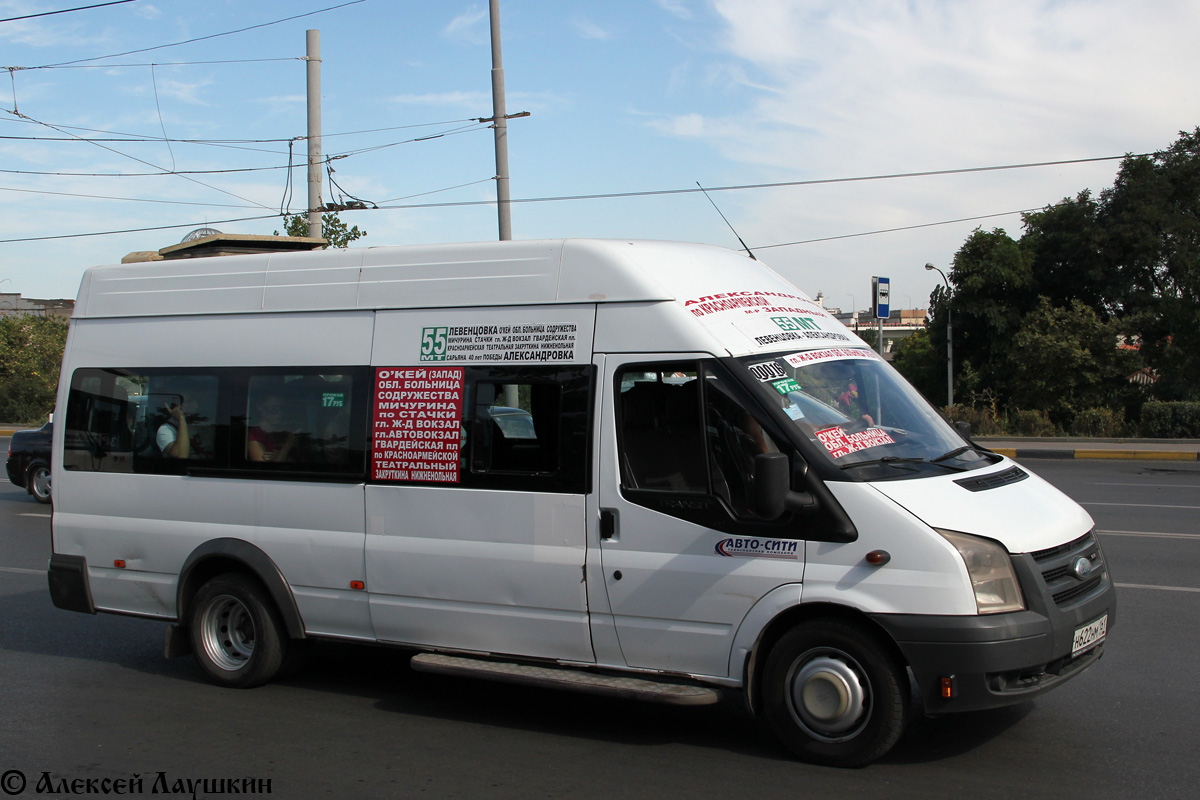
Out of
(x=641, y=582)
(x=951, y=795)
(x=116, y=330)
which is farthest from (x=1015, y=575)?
(x=116, y=330)

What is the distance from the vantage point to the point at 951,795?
14.0 feet

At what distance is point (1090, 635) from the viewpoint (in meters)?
4.71

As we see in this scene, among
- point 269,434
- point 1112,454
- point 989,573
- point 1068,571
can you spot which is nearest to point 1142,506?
point 1112,454

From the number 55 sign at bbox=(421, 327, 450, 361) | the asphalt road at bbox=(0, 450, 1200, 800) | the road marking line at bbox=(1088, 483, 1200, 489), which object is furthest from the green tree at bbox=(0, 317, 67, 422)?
the number 55 sign at bbox=(421, 327, 450, 361)

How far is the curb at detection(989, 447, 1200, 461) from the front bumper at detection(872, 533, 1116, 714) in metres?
16.5

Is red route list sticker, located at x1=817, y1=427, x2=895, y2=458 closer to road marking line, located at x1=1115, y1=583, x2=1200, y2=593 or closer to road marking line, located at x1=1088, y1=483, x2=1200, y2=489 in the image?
road marking line, located at x1=1115, y1=583, x2=1200, y2=593

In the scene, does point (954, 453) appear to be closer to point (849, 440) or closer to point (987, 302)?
point (849, 440)

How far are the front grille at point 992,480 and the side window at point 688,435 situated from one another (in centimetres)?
91

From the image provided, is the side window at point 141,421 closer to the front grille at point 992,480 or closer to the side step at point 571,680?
the side step at point 571,680

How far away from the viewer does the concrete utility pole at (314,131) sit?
18188 mm

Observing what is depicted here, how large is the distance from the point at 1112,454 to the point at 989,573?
18.7 meters

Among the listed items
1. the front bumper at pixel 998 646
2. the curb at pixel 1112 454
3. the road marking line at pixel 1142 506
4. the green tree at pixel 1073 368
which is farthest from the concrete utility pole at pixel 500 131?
the green tree at pixel 1073 368

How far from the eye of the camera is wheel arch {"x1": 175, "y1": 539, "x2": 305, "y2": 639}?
6051 mm

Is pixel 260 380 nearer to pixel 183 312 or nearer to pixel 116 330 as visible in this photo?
pixel 183 312
